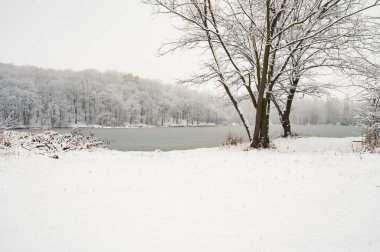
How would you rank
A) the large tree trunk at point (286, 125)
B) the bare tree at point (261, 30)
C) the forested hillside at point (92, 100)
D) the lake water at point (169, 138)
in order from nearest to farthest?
the bare tree at point (261, 30)
the large tree trunk at point (286, 125)
the lake water at point (169, 138)
the forested hillside at point (92, 100)

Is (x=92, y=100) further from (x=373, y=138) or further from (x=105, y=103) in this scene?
(x=373, y=138)

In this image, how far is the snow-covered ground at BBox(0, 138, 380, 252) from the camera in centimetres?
489

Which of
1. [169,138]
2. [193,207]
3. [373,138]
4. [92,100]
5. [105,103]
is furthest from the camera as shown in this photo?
[105,103]

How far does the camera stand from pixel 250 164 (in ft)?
38.8

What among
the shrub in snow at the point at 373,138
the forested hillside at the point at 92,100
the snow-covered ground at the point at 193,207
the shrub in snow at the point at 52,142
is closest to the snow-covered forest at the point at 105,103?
the forested hillside at the point at 92,100

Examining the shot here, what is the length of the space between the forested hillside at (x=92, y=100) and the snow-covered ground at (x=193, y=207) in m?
93.2

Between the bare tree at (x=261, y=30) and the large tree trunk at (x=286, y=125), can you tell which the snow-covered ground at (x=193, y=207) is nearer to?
the bare tree at (x=261, y=30)

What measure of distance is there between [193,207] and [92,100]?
4652 inches

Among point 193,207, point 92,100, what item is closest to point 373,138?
point 193,207

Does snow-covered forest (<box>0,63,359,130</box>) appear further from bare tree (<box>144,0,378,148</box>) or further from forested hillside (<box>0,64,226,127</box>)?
bare tree (<box>144,0,378,148</box>)

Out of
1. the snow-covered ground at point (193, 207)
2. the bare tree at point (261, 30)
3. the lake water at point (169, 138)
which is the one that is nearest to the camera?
the snow-covered ground at point (193, 207)

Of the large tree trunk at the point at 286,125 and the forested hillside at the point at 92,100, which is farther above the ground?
the forested hillside at the point at 92,100

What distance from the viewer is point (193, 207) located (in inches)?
259

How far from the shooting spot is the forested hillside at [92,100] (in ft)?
341
